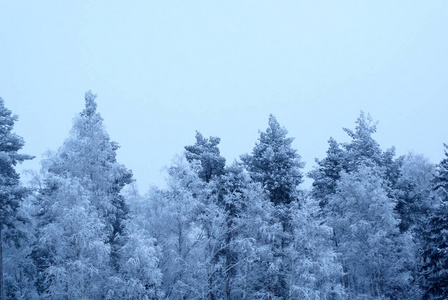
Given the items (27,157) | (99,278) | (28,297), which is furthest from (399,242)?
(28,297)

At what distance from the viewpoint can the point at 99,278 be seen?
87.2 ft

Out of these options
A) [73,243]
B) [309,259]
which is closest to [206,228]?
[309,259]

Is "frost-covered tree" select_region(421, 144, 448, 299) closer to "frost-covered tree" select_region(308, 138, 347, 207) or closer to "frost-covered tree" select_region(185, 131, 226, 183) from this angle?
"frost-covered tree" select_region(308, 138, 347, 207)

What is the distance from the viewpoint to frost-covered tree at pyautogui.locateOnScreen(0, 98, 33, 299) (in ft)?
89.8

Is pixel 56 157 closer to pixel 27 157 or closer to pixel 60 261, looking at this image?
pixel 27 157

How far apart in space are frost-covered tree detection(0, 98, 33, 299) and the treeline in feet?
0.24

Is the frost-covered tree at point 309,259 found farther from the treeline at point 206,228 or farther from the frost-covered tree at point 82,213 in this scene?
the frost-covered tree at point 82,213

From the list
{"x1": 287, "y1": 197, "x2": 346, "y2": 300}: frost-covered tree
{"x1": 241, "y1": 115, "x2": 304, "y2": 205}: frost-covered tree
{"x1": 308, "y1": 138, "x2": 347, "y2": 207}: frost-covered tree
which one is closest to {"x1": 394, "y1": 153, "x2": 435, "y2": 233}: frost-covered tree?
{"x1": 308, "y1": 138, "x2": 347, "y2": 207}: frost-covered tree

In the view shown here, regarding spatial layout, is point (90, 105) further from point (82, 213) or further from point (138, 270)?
point (138, 270)

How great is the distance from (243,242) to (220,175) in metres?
6.33

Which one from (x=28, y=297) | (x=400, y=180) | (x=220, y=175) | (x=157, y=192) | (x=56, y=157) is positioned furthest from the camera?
(x=28, y=297)

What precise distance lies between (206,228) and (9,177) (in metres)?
13.4

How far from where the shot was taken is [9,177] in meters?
28.9

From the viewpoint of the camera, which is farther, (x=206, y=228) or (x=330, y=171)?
(x=330, y=171)
